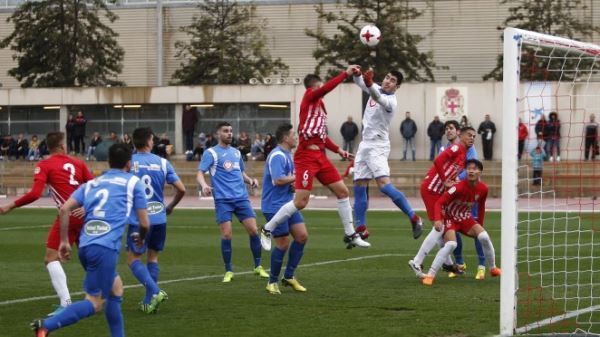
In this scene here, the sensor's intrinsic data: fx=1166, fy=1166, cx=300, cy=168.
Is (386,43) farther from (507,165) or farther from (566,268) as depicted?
(507,165)

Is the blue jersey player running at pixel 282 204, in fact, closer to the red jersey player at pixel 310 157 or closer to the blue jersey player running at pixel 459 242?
the red jersey player at pixel 310 157

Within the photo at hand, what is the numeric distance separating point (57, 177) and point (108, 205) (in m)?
3.11

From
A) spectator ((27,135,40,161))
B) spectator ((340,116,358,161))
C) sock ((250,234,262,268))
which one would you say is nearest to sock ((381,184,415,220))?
sock ((250,234,262,268))

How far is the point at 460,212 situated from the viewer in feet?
50.1

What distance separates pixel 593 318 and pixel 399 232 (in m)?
12.9

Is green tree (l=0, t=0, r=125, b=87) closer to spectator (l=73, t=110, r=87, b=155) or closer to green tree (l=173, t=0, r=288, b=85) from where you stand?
green tree (l=173, t=0, r=288, b=85)

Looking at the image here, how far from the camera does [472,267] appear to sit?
701 inches

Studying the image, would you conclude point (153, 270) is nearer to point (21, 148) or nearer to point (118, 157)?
point (118, 157)

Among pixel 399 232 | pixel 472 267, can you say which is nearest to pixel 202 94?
pixel 399 232

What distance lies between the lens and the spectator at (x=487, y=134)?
141ft

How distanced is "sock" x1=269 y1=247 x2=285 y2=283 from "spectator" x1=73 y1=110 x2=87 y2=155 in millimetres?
34619

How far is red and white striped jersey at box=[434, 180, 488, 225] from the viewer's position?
588 inches

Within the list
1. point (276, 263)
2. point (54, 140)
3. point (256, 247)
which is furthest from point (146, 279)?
point (256, 247)

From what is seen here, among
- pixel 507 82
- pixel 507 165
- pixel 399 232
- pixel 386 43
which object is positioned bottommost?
pixel 399 232
